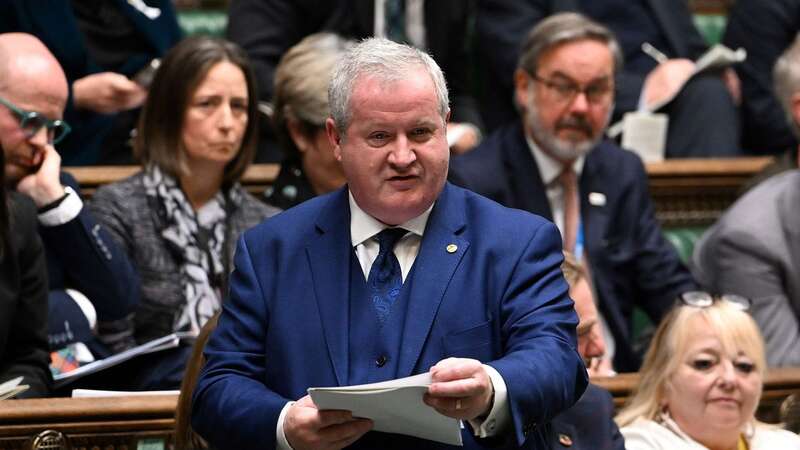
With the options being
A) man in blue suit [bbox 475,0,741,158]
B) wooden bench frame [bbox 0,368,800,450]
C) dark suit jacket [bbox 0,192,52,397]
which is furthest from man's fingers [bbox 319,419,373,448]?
man in blue suit [bbox 475,0,741,158]

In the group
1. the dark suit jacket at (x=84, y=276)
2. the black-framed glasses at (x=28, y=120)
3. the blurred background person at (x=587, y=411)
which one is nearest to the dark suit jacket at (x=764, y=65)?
the blurred background person at (x=587, y=411)

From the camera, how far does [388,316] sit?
7.77ft

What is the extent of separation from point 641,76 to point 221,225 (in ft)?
5.29

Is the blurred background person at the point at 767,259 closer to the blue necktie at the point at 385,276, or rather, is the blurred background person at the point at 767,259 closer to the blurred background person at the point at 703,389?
the blurred background person at the point at 703,389

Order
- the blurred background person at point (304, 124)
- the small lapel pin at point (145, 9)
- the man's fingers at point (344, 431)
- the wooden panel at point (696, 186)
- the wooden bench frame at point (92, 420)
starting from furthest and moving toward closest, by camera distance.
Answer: the wooden panel at point (696, 186) < the small lapel pin at point (145, 9) < the blurred background person at point (304, 124) < the wooden bench frame at point (92, 420) < the man's fingers at point (344, 431)

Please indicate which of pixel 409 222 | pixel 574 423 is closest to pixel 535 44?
pixel 574 423

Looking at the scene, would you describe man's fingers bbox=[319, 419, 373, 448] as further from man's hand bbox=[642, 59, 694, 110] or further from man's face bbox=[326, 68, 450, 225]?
man's hand bbox=[642, 59, 694, 110]

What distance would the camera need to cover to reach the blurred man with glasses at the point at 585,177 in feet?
12.5

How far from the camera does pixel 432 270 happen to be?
7.80ft

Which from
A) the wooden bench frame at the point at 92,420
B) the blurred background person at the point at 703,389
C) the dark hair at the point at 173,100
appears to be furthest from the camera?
the dark hair at the point at 173,100

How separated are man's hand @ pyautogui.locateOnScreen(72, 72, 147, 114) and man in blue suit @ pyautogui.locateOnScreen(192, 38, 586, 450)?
1572 millimetres

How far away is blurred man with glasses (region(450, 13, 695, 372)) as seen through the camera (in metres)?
3.81

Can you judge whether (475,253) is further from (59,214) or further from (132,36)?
(132,36)

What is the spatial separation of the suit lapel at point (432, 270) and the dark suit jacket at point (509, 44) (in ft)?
7.05
